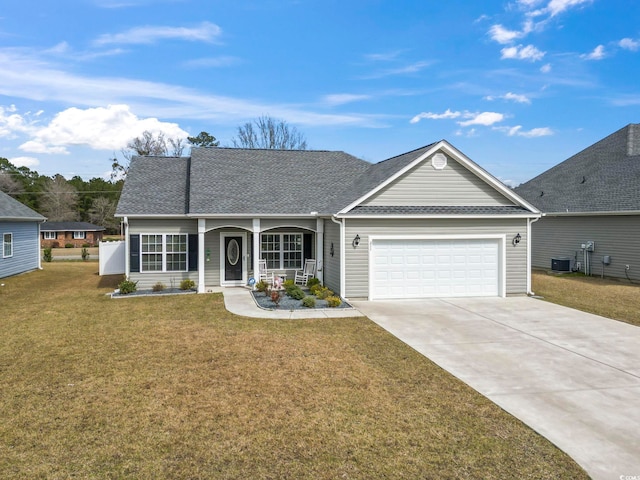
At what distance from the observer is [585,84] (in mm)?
25078

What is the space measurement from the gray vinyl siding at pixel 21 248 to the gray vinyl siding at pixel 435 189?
18.3 metres

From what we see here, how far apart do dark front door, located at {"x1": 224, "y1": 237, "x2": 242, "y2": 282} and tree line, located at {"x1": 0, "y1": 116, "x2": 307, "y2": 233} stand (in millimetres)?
31156

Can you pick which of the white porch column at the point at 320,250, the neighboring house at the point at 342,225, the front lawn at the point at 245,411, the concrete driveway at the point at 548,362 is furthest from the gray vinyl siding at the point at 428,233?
the front lawn at the point at 245,411

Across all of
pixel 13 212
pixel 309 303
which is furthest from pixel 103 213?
pixel 309 303

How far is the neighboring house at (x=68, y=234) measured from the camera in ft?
163

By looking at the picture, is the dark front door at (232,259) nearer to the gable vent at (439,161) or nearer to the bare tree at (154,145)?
the gable vent at (439,161)

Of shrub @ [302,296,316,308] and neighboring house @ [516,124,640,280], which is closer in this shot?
shrub @ [302,296,316,308]

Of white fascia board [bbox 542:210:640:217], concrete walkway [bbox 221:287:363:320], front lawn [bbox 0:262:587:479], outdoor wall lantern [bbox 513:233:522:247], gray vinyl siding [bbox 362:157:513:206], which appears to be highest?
gray vinyl siding [bbox 362:157:513:206]

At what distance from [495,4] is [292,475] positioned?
57.8ft

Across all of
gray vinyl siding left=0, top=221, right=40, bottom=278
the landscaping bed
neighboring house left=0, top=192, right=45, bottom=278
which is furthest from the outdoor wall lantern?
gray vinyl siding left=0, top=221, right=40, bottom=278

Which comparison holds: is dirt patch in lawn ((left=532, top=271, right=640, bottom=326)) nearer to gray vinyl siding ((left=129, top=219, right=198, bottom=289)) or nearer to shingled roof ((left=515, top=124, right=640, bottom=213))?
shingled roof ((left=515, top=124, right=640, bottom=213))

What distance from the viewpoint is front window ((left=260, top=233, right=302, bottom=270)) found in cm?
1831

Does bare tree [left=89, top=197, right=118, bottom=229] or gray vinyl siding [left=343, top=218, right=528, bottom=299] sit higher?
bare tree [left=89, top=197, right=118, bottom=229]

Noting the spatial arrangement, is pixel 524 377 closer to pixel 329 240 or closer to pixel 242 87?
pixel 329 240
